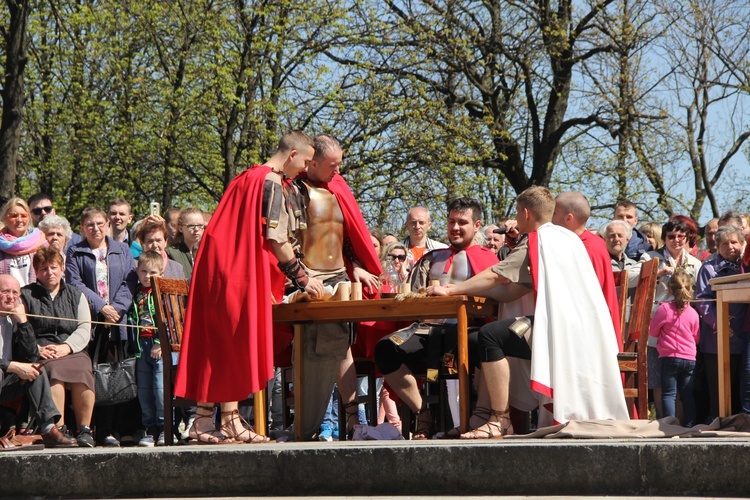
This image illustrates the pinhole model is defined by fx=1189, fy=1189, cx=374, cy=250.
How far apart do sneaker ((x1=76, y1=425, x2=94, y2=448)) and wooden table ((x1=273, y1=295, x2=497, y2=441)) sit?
1748 millimetres

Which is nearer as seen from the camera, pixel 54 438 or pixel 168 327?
pixel 168 327

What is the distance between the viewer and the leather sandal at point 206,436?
22.1 feet

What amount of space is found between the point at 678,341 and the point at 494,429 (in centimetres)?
383

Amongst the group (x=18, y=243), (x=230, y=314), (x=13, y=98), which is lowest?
(x=230, y=314)

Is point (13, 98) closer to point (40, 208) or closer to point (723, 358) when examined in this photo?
point (40, 208)

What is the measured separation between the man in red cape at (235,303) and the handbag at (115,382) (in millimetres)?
2165

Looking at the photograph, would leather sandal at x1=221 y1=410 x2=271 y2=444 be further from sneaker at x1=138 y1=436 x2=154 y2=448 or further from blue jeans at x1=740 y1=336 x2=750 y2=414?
blue jeans at x1=740 y1=336 x2=750 y2=414

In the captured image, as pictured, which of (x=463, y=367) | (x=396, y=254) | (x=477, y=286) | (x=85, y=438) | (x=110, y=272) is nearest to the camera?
(x=463, y=367)

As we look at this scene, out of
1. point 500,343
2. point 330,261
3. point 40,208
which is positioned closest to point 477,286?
point 500,343

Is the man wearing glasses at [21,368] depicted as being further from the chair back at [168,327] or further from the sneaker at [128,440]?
the sneaker at [128,440]

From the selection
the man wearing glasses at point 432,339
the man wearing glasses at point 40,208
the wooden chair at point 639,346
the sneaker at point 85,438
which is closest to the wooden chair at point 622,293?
the wooden chair at point 639,346

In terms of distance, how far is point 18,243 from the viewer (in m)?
9.10

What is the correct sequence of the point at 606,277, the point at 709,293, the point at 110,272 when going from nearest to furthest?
the point at 606,277 → the point at 110,272 → the point at 709,293

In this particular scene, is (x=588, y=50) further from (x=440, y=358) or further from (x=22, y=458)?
(x=22, y=458)
